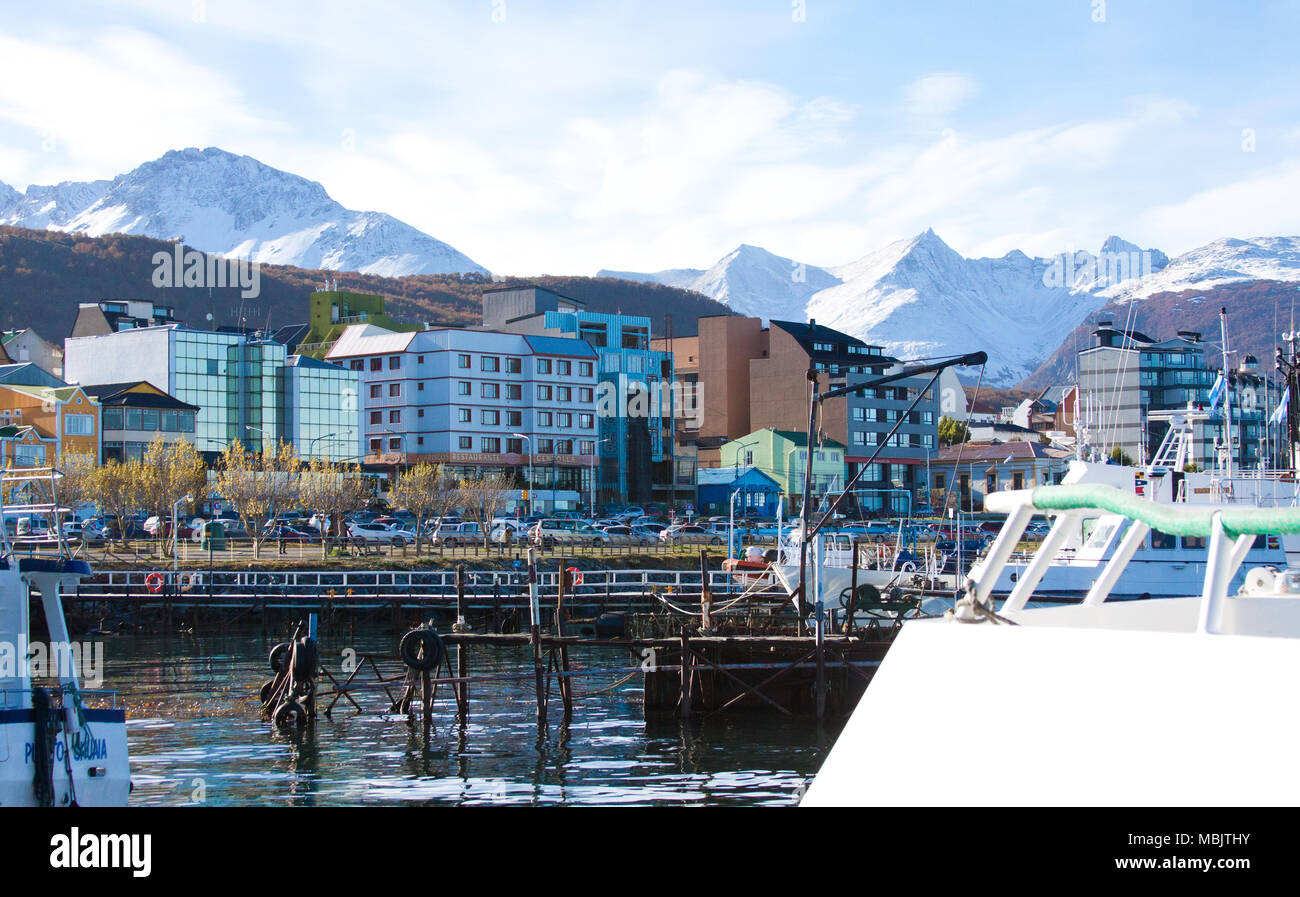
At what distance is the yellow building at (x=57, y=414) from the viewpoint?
8494 cm

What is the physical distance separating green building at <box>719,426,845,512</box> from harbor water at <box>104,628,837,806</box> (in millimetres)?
71891

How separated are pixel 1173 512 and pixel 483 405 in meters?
99.7

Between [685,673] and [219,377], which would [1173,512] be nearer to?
[685,673]

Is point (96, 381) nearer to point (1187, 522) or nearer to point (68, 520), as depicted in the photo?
point (68, 520)

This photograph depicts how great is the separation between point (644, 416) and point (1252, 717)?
111229 mm

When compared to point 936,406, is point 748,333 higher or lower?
higher

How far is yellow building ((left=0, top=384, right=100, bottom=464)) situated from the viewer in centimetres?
8494

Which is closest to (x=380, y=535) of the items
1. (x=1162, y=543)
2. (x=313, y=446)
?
(x=313, y=446)

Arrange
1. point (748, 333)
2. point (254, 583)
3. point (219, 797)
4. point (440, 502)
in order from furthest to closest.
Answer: point (748, 333)
point (440, 502)
point (254, 583)
point (219, 797)

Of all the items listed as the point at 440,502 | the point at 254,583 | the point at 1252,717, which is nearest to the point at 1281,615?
the point at 1252,717

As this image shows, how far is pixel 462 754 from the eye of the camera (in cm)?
2862

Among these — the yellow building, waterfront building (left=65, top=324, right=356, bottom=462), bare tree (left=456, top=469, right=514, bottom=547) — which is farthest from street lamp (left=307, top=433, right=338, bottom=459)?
the yellow building

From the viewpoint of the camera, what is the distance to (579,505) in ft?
357

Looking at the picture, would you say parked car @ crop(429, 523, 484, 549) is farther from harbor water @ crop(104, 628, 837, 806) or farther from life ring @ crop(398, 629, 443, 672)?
life ring @ crop(398, 629, 443, 672)
